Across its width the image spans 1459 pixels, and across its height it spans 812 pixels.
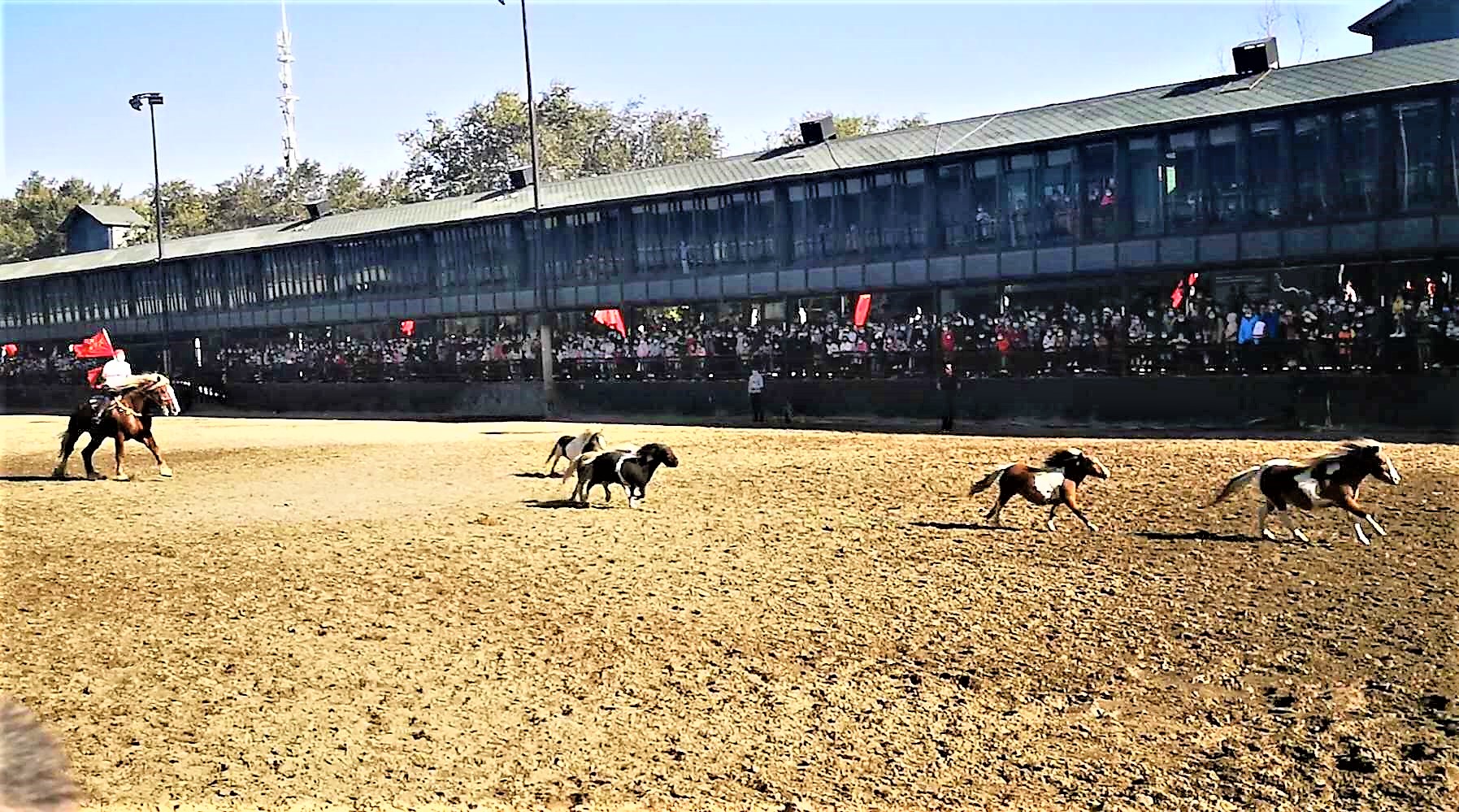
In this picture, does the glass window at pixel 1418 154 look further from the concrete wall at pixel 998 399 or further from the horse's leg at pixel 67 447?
the horse's leg at pixel 67 447

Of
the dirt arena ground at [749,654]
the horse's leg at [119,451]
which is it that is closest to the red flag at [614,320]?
the horse's leg at [119,451]

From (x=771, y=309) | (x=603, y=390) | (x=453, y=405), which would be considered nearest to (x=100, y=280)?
(x=453, y=405)

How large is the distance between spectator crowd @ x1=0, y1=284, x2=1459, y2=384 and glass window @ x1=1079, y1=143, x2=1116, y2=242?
1599 millimetres

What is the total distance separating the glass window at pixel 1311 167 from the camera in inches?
952

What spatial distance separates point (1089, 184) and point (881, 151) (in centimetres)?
676

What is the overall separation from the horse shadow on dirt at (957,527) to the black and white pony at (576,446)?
16.9ft

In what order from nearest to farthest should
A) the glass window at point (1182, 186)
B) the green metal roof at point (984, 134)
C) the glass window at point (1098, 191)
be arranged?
the green metal roof at point (984, 134) < the glass window at point (1182, 186) < the glass window at point (1098, 191)

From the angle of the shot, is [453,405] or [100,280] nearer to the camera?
[453,405]

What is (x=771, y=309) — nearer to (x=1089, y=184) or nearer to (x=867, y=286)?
(x=867, y=286)

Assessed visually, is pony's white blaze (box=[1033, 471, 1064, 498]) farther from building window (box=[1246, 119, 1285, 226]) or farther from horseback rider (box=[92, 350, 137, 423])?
building window (box=[1246, 119, 1285, 226])

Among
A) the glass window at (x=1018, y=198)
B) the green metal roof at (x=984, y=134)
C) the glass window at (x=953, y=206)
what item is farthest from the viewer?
the glass window at (x=953, y=206)

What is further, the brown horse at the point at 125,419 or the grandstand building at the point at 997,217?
the grandstand building at the point at 997,217

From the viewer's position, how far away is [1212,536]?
11891 millimetres

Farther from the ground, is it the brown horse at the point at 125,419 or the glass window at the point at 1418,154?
the glass window at the point at 1418,154
